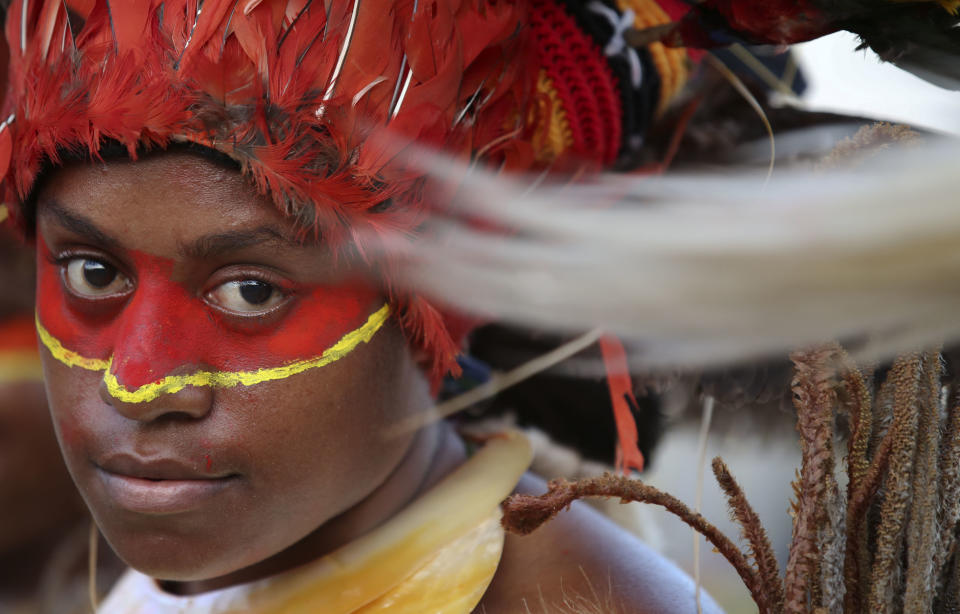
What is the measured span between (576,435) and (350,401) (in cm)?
67

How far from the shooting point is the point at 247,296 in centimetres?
109

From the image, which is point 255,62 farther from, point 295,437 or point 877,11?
point 877,11

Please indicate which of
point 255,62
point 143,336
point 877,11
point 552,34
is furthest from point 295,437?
point 877,11

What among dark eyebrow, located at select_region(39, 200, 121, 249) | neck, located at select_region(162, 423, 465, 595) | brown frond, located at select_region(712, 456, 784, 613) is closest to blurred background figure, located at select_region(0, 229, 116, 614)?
neck, located at select_region(162, 423, 465, 595)

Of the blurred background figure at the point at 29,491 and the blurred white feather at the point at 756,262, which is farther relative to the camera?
the blurred background figure at the point at 29,491

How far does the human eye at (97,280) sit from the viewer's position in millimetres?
1124

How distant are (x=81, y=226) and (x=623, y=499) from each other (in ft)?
2.30

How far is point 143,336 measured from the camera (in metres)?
1.05

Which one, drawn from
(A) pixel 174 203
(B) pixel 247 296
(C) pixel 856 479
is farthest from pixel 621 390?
(A) pixel 174 203

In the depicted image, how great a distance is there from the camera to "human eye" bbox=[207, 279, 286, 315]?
3.56ft

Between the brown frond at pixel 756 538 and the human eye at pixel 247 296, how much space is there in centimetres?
54

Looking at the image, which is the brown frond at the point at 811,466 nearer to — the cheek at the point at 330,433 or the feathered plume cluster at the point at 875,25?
the feathered plume cluster at the point at 875,25

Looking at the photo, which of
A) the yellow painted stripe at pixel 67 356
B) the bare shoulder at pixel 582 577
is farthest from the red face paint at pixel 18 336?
the bare shoulder at pixel 582 577

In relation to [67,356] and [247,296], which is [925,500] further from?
[67,356]
